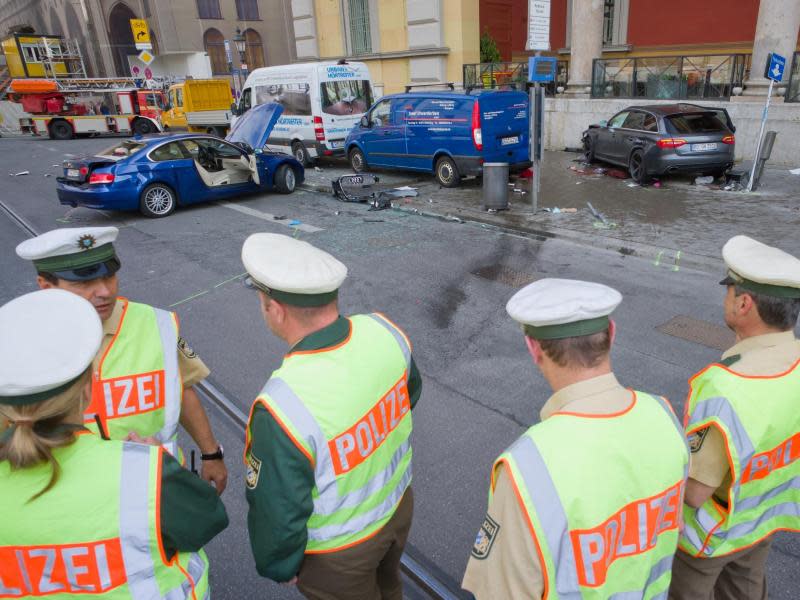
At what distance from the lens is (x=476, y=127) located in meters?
11.6

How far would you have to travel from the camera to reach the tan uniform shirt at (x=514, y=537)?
1472mm

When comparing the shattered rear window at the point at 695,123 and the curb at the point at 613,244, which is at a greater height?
the shattered rear window at the point at 695,123

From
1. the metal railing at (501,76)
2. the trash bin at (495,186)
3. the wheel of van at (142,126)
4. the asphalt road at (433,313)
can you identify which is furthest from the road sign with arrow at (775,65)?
the wheel of van at (142,126)

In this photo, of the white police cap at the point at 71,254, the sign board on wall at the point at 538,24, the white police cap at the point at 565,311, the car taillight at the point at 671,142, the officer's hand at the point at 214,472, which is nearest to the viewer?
the white police cap at the point at 565,311

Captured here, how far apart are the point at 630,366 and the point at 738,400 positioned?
11.2ft

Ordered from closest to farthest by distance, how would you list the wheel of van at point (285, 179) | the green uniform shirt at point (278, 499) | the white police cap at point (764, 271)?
the green uniform shirt at point (278, 499), the white police cap at point (764, 271), the wheel of van at point (285, 179)

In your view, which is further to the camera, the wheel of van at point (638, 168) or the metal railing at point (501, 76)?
the metal railing at point (501, 76)

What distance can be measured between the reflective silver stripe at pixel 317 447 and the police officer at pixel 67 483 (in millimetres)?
355

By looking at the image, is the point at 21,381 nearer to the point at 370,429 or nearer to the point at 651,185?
the point at 370,429

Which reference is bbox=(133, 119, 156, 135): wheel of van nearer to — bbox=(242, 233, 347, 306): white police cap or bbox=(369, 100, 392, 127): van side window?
bbox=(369, 100, 392, 127): van side window

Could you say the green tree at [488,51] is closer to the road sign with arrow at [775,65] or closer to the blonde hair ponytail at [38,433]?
the road sign with arrow at [775,65]

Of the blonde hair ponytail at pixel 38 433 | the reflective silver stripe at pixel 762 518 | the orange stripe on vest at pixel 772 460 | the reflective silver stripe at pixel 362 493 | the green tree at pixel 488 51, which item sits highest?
the green tree at pixel 488 51

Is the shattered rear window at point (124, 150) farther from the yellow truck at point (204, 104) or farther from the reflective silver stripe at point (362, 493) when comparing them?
the yellow truck at point (204, 104)

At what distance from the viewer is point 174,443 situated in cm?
239
